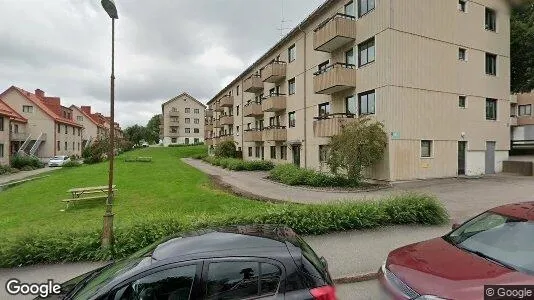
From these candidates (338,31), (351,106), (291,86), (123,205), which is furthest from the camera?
(291,86)

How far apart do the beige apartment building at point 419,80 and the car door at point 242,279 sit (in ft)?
49.7

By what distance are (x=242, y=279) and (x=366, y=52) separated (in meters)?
18.0

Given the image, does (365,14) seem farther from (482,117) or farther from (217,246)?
(217,246)

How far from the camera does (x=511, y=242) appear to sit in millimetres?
3742

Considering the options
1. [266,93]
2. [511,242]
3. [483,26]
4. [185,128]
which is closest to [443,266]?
[511,242]

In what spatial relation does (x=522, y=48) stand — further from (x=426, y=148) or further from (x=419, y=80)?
(x=426, y=148)

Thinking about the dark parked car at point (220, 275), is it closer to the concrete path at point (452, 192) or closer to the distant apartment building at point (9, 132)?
the concrete path at point (452, 192)

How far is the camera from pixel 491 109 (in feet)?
67.3

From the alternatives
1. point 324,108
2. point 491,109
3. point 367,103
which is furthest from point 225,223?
point 491,109

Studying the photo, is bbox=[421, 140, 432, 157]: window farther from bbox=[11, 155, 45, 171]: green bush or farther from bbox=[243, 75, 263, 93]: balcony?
bbox=[11, 155, 45, 171]: green bush

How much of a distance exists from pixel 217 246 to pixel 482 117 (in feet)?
72.3

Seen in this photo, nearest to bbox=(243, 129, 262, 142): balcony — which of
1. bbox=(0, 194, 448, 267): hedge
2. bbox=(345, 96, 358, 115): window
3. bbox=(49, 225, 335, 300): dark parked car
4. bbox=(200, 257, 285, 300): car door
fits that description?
bbox=(345, 96, 358, 115): window

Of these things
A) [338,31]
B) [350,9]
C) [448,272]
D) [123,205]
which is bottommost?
[123,205]

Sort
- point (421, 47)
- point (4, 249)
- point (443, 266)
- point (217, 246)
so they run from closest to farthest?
point (217, 246)
point (443, 266)
point (4, 249)
point (421, 47)
